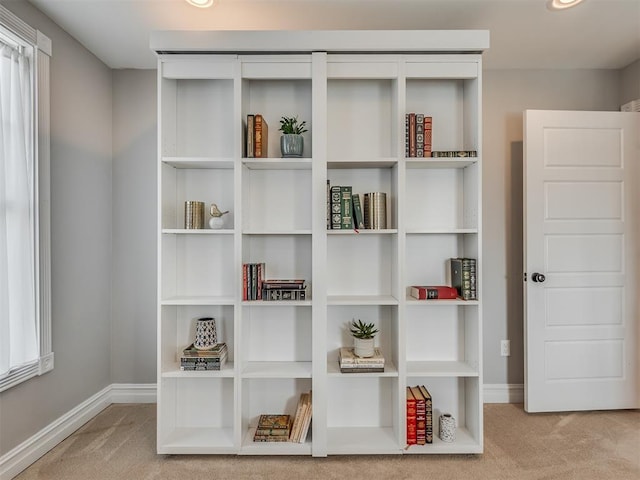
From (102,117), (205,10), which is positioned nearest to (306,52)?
(205,10)

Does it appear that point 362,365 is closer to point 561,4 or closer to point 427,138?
point 427,138

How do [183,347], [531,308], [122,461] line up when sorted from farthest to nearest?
[531,308] → [183,347] → [122,461]

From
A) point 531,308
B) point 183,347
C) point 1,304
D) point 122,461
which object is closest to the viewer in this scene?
point 1,304

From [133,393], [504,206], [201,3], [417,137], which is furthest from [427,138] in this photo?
[133,393]

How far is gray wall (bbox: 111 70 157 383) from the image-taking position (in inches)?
116

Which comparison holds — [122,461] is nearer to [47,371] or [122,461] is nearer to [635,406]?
[47,371]

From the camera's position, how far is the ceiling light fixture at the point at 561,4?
2121 millimetres

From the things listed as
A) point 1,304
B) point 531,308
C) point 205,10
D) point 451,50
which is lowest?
point 531,308

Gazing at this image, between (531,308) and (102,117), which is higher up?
(102,117)

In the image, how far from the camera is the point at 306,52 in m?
2.22

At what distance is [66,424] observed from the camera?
242 cm

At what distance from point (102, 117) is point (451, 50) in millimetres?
2390

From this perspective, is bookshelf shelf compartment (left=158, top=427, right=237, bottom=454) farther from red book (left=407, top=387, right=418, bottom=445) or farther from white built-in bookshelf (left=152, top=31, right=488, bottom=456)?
red book (left=407, top=387, right=418, bottom=445)

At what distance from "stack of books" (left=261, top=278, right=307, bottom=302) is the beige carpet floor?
889 millimetres
